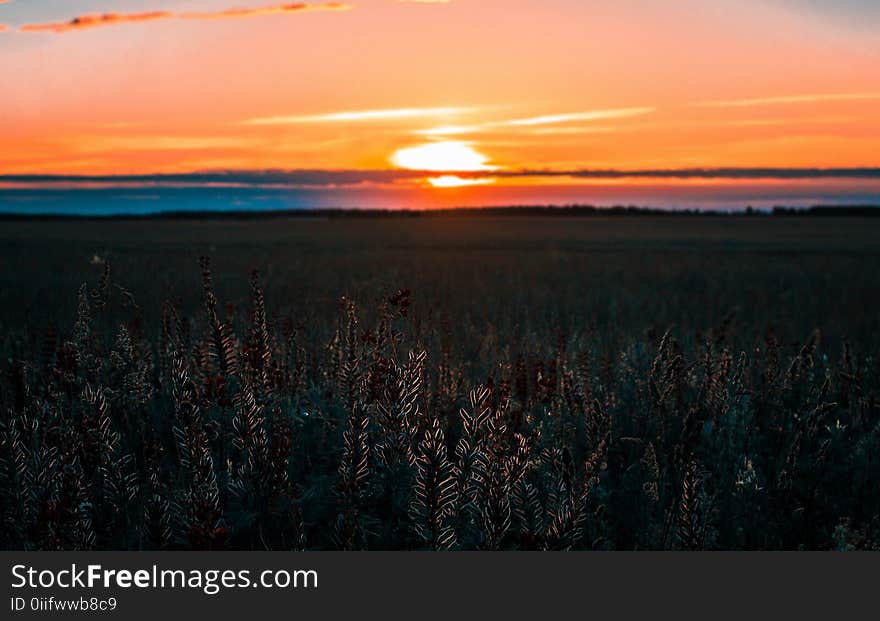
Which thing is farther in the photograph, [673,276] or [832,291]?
[673,276]

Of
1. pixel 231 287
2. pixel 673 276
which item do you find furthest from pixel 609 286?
pixel 231 287

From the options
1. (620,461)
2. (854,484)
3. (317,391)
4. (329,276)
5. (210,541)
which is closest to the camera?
(210,541)

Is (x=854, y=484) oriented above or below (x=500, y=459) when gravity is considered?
Result: below

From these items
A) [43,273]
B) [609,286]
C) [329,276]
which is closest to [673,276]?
[609,286]

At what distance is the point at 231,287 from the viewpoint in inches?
626

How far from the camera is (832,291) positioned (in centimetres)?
1527

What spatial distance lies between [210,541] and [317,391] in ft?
9.77

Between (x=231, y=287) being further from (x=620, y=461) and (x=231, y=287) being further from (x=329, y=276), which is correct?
(x=620, y=461)

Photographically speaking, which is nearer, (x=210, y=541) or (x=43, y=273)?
(x=210, y=541)
